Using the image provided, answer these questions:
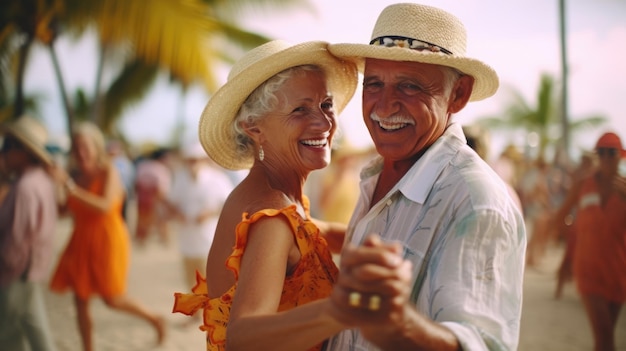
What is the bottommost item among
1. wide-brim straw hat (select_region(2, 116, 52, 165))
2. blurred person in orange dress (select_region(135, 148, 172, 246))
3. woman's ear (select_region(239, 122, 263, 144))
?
blurred person in orange dress (select_region(135, 148, 172, 246))

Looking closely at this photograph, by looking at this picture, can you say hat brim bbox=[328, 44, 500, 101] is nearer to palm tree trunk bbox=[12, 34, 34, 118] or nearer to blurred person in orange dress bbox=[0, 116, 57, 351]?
blurred person in orange dress bbox=[0, 116, 57, 351]

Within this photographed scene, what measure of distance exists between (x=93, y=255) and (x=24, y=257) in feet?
4.24

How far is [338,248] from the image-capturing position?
8.36 ft

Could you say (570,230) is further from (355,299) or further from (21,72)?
(21,72)

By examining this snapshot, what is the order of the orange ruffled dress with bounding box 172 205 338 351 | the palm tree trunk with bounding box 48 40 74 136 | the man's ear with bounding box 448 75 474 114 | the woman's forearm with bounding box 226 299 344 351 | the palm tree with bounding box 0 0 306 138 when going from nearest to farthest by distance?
the woman's forearm with bounding box 226 299 344 351 < the orange ruffled dress with bounding box 172 205 338 351 < the man's ear with bounding box 448 75 474 114 < the palm tree with bounding box 0 0 306 138 < the palm tree trunk with bounding box 48 40 74 136

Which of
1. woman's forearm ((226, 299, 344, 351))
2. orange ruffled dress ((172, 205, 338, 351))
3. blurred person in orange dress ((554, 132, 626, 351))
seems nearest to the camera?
woman's forearm ((226, 299, 344, 351))

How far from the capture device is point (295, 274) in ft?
5.83

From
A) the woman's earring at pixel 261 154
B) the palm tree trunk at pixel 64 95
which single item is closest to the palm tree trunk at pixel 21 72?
the palm tree trunk at pixel 64 95

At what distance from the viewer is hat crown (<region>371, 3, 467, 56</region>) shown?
5.93ft

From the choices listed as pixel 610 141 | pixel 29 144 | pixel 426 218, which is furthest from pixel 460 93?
pixel 29 144

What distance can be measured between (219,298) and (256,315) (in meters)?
0.49

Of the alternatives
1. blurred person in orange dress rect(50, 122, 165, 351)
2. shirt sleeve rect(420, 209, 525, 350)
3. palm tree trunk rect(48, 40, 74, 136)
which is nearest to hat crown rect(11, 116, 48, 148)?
blurred person in orange dress rect(50, 122, 165, 351)

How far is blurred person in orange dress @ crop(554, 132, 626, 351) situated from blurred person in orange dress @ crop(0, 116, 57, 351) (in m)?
4.17

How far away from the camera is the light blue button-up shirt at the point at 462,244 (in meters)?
1.39
